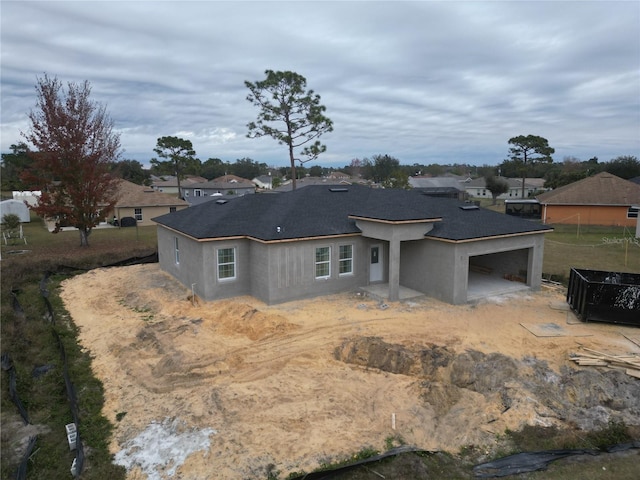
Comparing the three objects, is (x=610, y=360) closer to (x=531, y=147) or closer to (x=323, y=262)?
(x=323, y=262)

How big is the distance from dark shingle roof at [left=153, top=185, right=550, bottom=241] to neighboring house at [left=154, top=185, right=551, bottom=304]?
0.15 ft

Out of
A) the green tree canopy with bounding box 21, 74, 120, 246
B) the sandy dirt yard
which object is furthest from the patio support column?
the green tree canopy with bounding box 21, 74, 120, 246

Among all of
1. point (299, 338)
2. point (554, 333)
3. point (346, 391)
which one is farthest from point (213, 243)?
point (554, 333)

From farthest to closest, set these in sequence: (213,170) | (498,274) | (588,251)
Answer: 1. (213,170)
2. (588,251)
3. (498,274)

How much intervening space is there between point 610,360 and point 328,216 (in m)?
11.0

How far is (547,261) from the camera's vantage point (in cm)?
2316

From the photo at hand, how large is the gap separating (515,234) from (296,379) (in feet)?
35.7

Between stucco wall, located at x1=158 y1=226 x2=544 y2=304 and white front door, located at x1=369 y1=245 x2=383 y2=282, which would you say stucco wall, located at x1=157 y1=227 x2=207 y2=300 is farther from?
white front door, located at x1=369 y1=245 x2=383 y2=282

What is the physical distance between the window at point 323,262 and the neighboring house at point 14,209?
37303 millimetres

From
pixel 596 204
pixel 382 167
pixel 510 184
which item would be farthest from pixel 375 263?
pixel 382 167

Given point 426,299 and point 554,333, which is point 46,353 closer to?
point 426,299

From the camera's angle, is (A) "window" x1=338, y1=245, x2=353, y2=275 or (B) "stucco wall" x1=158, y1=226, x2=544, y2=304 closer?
(B) "stucco wall" x1=158, y1=226, x2=544, y2=304

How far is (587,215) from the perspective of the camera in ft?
127

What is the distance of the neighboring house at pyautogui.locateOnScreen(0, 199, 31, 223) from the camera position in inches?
1646
